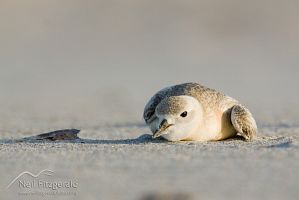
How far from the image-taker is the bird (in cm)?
805

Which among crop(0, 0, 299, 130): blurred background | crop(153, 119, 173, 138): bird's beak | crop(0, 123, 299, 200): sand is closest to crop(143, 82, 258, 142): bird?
crop(153, 119, 173, 138): bird's beak

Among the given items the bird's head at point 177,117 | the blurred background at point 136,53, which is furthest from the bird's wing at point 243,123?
the blurred background at point 136,53

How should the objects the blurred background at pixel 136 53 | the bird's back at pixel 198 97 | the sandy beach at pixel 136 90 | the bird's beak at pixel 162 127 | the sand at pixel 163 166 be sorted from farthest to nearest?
the blurred background at pixel 136 53 → the bird's back at pixel 198 97 → the bird's beak at pixel 162 127 → the sandy beach at pixel 136 90 → the sand at pixel 163 166

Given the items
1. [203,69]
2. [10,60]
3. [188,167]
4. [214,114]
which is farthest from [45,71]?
[188,167]

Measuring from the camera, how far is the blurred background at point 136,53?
56.3 feet

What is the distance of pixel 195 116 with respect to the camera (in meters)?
8.18

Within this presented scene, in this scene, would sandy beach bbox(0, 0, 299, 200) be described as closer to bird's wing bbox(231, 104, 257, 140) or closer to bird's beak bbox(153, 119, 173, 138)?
bird's beak bbox(153, 119, 173, 138)

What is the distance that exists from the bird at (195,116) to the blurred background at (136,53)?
197 inches

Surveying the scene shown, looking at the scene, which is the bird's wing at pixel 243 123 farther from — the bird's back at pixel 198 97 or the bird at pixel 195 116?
the bird's back at pixel 198 97

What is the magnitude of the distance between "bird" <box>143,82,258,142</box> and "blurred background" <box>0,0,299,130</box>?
5007 millimetres

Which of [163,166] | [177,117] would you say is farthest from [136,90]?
[163,166]

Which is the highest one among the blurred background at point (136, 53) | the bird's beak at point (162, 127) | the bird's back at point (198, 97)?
the blurred background at point (136, 53)

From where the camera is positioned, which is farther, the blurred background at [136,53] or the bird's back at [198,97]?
the blurred background at [136,53]

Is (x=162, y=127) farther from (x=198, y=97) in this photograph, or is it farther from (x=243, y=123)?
(x=243, y=123)
